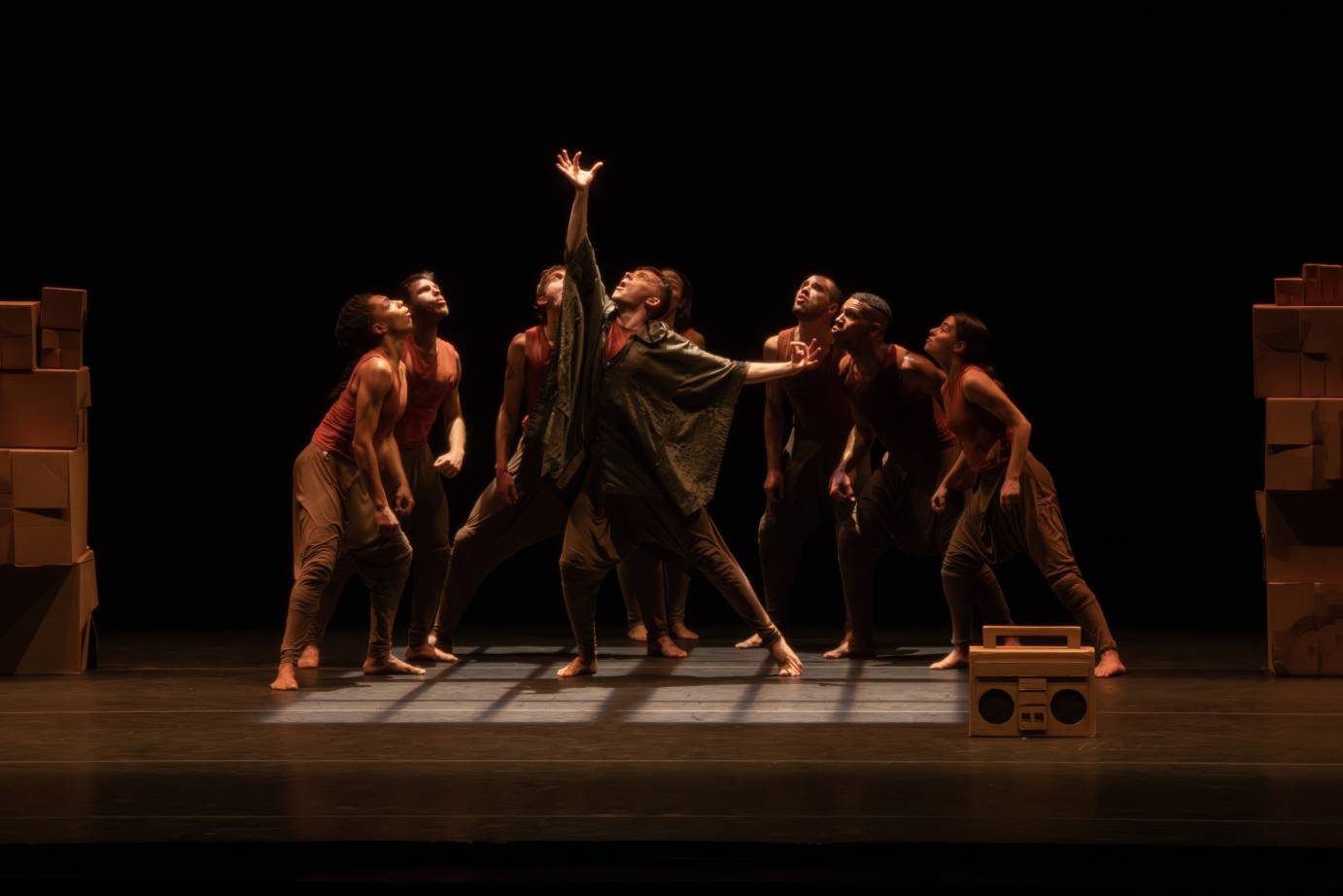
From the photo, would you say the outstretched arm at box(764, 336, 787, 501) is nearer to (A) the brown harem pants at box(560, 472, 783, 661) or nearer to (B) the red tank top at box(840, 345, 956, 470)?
(B) the red tank top at box(840, 345, 956, 470)

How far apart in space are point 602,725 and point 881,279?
3814 mm

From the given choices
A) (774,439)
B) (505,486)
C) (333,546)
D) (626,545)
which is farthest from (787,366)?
(333,546)

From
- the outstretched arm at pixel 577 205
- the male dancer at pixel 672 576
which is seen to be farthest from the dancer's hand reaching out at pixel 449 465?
the outstretched arm at pixel 577 205

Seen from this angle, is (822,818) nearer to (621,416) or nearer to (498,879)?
(498,879)

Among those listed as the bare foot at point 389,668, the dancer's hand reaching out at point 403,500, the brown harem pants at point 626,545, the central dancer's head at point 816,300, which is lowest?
the bare foot at point 389,668

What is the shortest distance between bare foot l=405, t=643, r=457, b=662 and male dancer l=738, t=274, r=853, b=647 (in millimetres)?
1113

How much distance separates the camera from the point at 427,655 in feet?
23.6

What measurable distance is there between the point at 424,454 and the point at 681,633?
4.54 feet

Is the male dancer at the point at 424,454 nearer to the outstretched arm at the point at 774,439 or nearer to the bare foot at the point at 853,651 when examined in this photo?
the outstretched arm at the point at 774,439

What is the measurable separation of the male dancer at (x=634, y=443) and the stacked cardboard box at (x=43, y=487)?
1556mm

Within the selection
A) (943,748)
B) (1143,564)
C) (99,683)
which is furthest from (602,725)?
(1143,564)

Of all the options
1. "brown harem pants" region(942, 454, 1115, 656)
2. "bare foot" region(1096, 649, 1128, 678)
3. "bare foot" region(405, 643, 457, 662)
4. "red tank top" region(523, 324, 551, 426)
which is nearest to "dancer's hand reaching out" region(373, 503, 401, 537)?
"bare foot" region(405, 643, 457, 662)

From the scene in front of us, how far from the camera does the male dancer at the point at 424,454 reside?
7059mm

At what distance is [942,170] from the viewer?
876 centimetres
